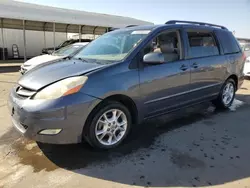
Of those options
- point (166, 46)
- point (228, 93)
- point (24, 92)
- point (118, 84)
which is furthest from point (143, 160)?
point (228, 93)

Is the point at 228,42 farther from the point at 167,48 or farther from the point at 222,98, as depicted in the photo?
the point at 167,48

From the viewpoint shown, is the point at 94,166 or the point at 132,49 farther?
the point at 132,49

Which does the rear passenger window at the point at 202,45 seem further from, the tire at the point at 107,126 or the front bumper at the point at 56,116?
the front bumper at the point at 56,116

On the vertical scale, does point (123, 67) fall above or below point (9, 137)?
above

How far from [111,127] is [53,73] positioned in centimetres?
107

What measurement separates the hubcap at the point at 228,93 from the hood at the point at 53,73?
3366 mm

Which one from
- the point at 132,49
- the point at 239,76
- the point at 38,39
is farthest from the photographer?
the point at 38,39

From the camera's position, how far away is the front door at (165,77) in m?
3.66

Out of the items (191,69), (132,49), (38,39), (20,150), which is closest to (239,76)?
(191,69)

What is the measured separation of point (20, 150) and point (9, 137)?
1.91 feet

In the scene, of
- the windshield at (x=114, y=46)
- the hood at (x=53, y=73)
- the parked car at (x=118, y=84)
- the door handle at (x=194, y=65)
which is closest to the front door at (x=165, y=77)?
the parked car at (x=118, y=84)

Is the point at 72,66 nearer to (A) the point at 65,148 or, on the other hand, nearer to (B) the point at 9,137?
(A) the point at 65,148

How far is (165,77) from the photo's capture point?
12.7ft

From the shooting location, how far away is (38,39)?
23.1m
